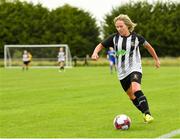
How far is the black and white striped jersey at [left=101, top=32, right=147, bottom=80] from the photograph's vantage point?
428 inches

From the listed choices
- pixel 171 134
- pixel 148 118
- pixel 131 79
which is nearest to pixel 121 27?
pixel 131 79

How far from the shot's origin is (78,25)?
3137 inches

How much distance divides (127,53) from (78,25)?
6909 cm

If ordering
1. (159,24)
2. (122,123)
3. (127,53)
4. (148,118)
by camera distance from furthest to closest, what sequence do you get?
(159,24)
(127,53)
(148,118)
(122,123)

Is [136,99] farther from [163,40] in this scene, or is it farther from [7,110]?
[163,40]

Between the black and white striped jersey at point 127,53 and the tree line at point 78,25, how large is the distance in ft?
212

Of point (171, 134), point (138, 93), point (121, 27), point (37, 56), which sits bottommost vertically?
point (37, 56)

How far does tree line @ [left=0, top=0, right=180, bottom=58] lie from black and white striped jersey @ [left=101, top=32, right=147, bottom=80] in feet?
212

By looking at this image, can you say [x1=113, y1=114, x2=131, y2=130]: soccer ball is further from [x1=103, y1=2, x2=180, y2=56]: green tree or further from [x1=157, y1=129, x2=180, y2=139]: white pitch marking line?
[x1=103, y1=2, x2=180, y2=56]: green tree

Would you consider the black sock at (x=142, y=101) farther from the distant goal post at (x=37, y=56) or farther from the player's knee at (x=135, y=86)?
the distant goal post at (x=37, y=56)

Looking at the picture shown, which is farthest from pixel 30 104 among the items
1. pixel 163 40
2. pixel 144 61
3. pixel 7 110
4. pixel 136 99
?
pixel 163 40

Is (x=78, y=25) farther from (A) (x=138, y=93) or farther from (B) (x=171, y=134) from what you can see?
(B) (x=171, y=134)

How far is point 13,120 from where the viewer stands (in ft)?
38.5

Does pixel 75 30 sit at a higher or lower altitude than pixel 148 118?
higher
